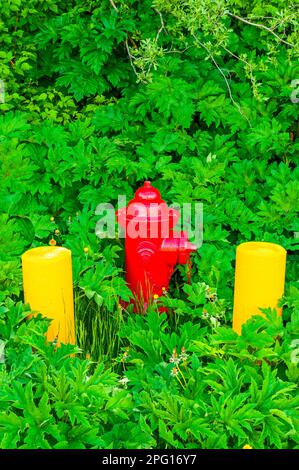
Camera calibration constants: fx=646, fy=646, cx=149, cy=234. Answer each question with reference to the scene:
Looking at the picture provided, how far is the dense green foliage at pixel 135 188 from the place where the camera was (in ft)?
8.82

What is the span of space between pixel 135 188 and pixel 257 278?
5.09 ft

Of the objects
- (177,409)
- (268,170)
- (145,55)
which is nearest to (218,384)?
(177,409)

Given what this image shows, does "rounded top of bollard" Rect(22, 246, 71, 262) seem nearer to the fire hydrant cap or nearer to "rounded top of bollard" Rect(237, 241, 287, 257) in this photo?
the fire hydrant cap

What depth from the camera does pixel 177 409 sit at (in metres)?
2.69

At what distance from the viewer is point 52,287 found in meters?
3.20

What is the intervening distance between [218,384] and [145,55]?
262 cm

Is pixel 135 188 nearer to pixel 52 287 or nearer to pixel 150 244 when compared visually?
pixel 150 244

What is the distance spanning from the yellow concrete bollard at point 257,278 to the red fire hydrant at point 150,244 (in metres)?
0.48

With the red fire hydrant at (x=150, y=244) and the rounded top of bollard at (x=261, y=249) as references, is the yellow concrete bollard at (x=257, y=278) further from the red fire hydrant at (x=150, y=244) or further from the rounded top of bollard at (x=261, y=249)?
the red fire hydrant at (x=150, y=244)

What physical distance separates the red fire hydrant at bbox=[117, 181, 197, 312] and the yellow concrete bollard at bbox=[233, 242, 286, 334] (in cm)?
48

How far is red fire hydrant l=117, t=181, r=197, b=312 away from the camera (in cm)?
361

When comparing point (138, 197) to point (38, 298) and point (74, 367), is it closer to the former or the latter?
point (38, 298)

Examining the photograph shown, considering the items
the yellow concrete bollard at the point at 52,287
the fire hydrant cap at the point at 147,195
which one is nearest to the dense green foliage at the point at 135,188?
the yellow concrete bollard at the point at 52,287
